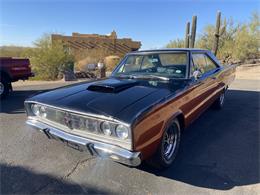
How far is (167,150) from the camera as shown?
3016 millimetres

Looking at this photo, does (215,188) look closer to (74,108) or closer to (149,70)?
(74,108)

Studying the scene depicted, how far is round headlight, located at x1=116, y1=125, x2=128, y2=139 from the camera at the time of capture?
88.3 inches

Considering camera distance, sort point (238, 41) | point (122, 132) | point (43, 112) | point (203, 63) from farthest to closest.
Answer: point (238, 41) → point (203, 63) → point (43, 112) → point (122, 132)

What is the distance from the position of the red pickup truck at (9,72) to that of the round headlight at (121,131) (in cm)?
615

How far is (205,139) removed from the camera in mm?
3855

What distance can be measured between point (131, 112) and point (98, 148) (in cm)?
54

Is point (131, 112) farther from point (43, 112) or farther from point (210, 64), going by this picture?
point (210, 64)

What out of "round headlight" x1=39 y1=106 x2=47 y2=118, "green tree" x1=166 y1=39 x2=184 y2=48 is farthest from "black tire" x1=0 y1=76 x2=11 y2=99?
"green tree" x1=166 y1=39 x2=184 y2=48

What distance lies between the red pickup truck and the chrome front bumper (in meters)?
5.17

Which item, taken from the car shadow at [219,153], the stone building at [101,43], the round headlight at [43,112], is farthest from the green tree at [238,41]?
the round headlight at [43,112]

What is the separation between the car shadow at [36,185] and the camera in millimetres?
2457

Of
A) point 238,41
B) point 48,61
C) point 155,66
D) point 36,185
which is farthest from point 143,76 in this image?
point 238,41

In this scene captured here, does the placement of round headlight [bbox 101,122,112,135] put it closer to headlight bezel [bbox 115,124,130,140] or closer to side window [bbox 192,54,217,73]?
headlight bezel [bbox 115,124,130,140]

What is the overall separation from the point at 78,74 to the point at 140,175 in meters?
12.2
